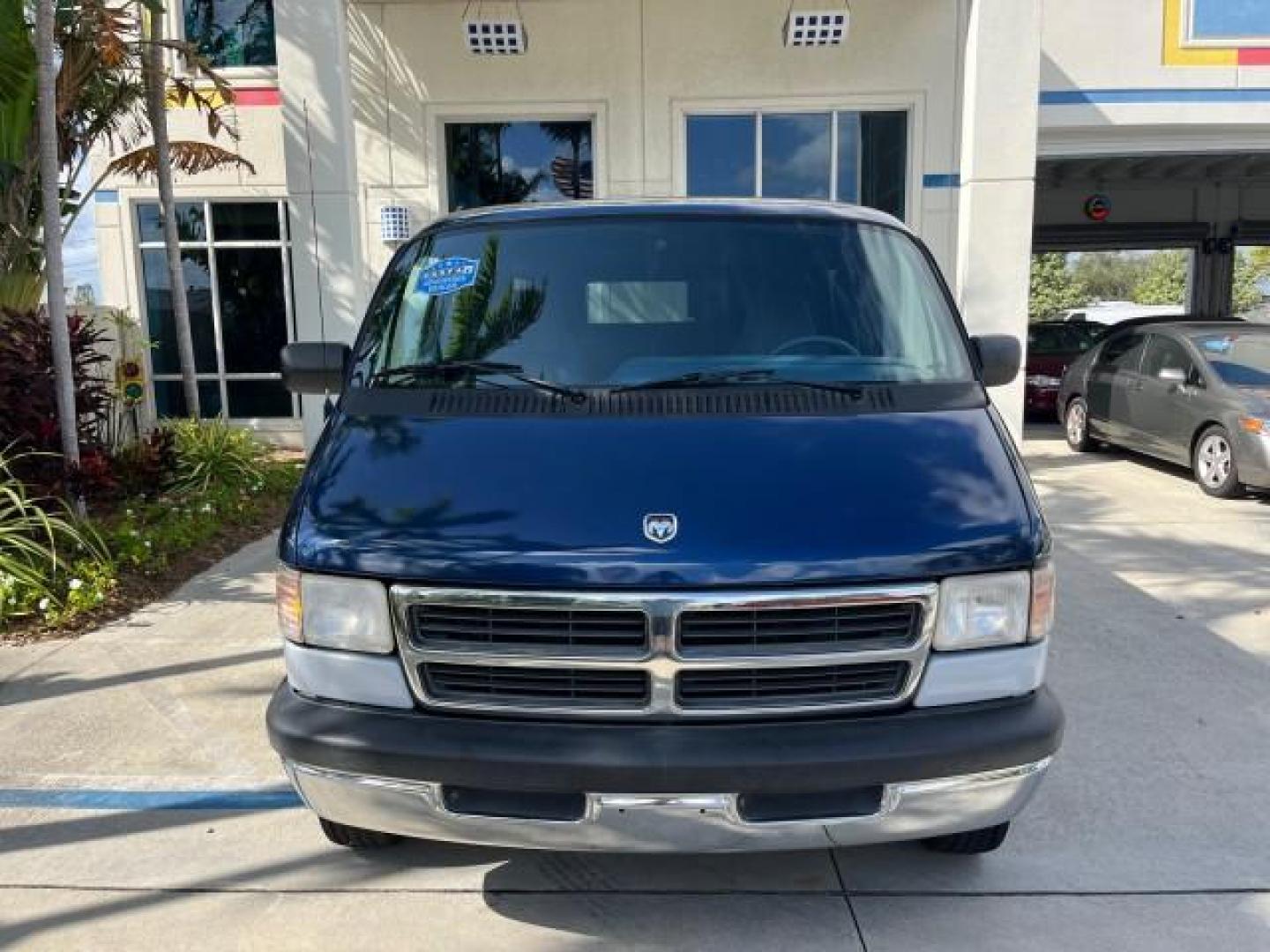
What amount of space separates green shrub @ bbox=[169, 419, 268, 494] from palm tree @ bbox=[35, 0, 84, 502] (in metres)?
1.66

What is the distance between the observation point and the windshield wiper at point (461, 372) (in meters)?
3.19

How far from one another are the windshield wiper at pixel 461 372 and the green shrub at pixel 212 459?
5.59 meters

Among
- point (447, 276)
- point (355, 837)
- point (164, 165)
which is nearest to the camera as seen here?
point (355, 837)

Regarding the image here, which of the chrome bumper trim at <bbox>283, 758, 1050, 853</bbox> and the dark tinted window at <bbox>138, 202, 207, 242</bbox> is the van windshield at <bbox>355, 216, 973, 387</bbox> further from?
the dark tinted window at <bbox>138, 202, 207, 242</bbox>

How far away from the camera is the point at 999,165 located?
10.2m

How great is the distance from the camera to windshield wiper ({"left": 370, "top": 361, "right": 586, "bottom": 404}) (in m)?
3.19

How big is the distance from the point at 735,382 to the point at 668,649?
105 centimetres

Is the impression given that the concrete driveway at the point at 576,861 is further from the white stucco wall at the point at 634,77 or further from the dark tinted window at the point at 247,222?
the dark tinted window at the point at 247,222

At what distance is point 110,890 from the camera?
122 inches

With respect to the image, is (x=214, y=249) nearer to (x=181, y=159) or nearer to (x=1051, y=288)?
(x=181, y=159)

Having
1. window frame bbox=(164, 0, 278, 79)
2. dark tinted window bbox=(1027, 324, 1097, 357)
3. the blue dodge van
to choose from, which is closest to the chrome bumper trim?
the blue dodge van

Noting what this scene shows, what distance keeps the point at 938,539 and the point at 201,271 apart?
36.8ft

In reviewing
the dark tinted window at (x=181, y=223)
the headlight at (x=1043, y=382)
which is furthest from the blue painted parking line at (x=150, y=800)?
the headlight at (x=1043, y=382)

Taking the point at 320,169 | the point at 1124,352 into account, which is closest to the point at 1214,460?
the point at 1124,352
